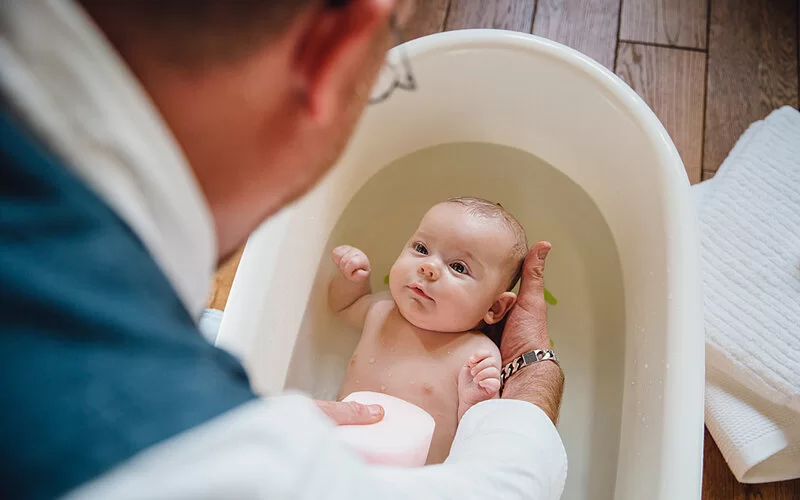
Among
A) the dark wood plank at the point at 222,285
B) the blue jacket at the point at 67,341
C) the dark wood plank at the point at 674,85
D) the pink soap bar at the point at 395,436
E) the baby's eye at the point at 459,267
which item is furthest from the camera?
the dark wood plank at the point at 674,85

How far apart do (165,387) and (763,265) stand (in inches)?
52.2

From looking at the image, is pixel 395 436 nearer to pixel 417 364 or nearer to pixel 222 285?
pixel 417 364

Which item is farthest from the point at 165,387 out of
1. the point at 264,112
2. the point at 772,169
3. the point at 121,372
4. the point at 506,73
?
the point at 772,169

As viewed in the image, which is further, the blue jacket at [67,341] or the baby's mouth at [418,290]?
the baby's mouth at [418,290]

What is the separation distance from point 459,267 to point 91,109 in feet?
3.10

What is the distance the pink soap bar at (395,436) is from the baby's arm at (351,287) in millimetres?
248

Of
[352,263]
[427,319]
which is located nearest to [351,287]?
[352,263]

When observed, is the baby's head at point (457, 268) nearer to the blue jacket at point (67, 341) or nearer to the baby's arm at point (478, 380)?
the baby's arm at point (478, 380)

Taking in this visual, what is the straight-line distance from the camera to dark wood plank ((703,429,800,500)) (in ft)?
4.51

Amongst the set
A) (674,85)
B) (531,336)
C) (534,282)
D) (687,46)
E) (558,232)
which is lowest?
(531,336)

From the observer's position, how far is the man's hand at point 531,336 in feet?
4.17

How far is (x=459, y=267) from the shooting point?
4.33ft

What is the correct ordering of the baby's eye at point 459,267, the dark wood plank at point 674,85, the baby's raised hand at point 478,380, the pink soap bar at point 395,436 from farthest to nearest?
the dark wood plank at point 674,85, the baby's eye at point 459,267, the baby's raised hand at point 478,380, the pink soap bar at point 395,436

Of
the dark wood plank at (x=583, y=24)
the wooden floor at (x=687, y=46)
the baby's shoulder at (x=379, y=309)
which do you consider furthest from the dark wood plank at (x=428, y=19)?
the baby's shoulder at (x=379, y=309)
